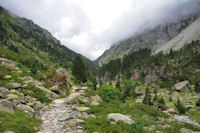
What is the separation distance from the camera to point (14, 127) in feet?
19.7

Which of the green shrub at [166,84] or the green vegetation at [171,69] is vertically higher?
the green vegetation at [171,69]

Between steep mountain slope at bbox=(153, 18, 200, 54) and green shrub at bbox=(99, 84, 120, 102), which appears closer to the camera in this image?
green shrub at bbox=(99, 84, 120, 102)

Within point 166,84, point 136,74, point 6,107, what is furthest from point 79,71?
point 136,74

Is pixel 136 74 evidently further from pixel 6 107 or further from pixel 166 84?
pixel 6 107

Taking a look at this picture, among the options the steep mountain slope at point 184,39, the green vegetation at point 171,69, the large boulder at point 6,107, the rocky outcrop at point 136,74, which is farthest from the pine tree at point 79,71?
the steep mountain slope at point 184,39

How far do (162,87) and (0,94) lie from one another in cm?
8205

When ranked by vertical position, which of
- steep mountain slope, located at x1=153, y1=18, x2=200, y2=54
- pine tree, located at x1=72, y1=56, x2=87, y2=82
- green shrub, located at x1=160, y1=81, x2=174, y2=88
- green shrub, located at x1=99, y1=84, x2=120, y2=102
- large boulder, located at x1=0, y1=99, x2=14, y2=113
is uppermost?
steep mountain slope, located at x1=153, y1=18, x2=200, y2=54

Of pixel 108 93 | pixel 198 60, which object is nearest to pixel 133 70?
pixel 198 60

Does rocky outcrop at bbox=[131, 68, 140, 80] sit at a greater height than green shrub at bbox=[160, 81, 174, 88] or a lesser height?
greater

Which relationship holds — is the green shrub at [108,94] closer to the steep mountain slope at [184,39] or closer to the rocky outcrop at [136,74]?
the rocky outcrop at [136,74]

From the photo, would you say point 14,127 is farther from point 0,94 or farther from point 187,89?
point 187,89

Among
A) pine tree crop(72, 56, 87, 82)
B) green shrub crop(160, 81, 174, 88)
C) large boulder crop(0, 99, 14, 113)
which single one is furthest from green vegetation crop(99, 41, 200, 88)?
large boulder crop(0, 99, 14, 113)

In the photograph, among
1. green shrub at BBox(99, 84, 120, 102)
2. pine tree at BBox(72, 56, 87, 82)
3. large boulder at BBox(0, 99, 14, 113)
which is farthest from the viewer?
pine tree at BBox(72, 56, 87, 82)

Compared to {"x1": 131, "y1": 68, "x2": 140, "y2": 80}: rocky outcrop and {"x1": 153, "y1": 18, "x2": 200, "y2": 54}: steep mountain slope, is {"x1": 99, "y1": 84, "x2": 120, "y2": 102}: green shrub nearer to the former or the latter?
{"x1": 131, "y1": 68, "x2": 140, "y2": 80}: rocky outcrop
